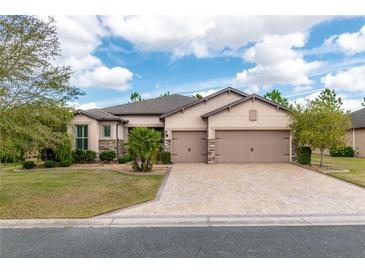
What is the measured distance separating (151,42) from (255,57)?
8816mm

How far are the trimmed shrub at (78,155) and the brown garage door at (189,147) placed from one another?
623 centimetres

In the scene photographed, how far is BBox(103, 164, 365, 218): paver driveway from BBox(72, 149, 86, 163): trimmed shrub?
8.27 meters

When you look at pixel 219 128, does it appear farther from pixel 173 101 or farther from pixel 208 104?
pixel 173 101

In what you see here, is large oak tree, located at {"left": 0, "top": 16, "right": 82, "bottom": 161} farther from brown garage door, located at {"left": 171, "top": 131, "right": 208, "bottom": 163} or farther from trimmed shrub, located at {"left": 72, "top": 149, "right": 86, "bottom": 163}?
brown garage door, located at {"left": 171, "top": 131, "right": 208, "bottom": 163}

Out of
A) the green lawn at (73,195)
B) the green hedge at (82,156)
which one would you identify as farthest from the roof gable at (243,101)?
the green hedge at (82,156)

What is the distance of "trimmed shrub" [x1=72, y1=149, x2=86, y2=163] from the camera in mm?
15878

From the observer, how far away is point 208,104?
56.9ft

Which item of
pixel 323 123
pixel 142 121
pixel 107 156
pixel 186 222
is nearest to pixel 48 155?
pixel 107 156

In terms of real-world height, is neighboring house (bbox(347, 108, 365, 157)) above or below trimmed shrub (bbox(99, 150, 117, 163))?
above

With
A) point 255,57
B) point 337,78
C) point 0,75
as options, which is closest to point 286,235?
point 0,75

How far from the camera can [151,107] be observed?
2055 cm

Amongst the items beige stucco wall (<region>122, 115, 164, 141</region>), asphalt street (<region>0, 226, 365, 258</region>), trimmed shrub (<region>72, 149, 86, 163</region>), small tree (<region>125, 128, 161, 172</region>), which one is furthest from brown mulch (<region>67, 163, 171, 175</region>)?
asphalt street (<region>0, 226, 365, 258</region>)

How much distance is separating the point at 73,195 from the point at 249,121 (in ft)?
39.7

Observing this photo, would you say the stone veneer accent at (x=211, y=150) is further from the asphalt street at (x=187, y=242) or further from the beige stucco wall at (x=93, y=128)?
the asphalt street at (x=187, y=242)
